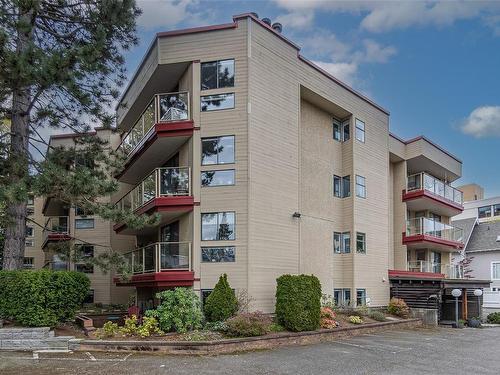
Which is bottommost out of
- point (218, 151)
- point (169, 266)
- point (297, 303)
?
point (297, 303)

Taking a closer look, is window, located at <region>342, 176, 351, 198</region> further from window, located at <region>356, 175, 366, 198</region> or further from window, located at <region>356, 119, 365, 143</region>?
window, located at <region>356, 119, 365, 143</region>

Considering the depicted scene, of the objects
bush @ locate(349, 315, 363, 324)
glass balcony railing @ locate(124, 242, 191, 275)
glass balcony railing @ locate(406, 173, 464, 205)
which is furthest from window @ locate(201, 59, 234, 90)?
glass balcony railing @ locate(406, 173, 464, 205)

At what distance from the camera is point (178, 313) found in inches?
591

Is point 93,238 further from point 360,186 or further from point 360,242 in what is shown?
point 360,186

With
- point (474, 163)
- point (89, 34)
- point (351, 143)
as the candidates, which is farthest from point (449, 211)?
point (89, 34)

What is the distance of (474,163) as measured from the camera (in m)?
35.3

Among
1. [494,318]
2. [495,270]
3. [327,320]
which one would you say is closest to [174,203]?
[327,320]

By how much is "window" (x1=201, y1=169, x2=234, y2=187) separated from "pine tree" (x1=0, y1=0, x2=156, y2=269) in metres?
2.88

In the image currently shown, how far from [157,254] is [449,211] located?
23.1 metres

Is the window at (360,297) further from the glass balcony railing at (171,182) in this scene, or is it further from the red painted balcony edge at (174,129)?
the red painted balcony edge at (174,129)

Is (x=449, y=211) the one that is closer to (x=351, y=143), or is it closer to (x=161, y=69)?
(x=351, y=143)

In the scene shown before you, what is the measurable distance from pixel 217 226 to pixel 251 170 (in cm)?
254

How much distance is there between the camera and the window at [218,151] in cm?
1780

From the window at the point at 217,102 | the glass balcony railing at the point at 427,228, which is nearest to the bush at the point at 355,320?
the glass balcony railing at the point at 427,228
